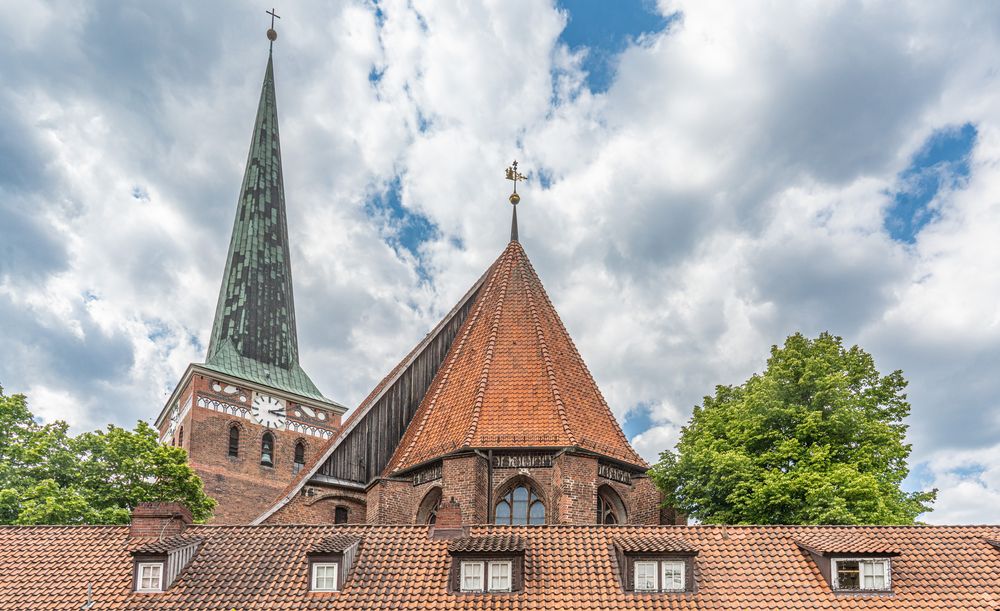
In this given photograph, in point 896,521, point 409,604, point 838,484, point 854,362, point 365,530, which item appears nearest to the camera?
point 409,604

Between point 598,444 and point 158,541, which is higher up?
point 598,444

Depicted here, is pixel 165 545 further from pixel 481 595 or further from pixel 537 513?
pixel 537 513

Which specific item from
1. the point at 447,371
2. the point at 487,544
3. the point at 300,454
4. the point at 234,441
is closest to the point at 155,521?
the point at 487,544

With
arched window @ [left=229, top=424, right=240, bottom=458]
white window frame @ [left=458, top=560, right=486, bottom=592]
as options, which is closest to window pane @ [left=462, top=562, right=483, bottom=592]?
white window frame @ [left=458, top=560, right=486, bottom=592]

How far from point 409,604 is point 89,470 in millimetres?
15218

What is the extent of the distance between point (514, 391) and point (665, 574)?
28.8ft

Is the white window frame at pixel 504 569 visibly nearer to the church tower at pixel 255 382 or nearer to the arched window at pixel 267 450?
the church tower at pixel 255 382

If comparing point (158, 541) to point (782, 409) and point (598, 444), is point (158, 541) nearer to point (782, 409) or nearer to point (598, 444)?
point (598, 444)

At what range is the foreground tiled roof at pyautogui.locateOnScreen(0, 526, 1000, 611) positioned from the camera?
1777cm

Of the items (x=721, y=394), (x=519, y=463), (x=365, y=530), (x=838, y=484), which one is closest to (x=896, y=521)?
(x=838, y=484)

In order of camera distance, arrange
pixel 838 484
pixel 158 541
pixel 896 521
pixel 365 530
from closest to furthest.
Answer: pixel 158 541
pixel 365 530
pixel 838 484
pixel 896 521

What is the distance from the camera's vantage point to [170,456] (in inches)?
1204

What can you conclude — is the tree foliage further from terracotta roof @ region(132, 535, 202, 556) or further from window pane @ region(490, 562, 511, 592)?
window pane @ region(490, 562, 511, 592)

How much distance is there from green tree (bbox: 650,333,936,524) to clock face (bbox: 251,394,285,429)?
2285 cm
